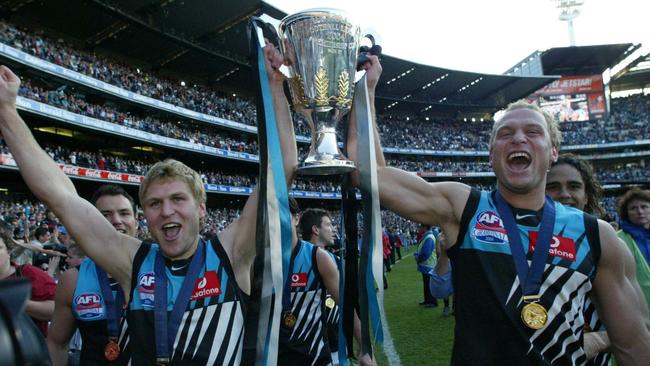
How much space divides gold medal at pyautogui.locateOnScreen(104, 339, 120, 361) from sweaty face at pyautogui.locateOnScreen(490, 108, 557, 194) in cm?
212

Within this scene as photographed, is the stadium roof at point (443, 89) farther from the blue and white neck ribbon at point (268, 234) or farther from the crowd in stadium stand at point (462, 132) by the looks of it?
the blue and white neck ribbon at point (268, 234)

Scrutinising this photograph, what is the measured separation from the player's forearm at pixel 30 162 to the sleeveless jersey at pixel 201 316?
1.43ft

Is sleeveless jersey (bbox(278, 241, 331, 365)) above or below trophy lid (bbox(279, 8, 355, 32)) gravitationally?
below

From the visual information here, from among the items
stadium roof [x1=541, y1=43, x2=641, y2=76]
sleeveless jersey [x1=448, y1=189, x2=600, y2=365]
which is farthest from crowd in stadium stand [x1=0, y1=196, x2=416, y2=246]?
stadium roof [x1=541, y1=43, x2=641, y2=76]

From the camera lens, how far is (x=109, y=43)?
94.1 ft

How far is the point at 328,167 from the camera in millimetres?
1844

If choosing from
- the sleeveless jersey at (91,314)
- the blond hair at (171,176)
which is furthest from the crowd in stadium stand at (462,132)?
the blond hair at (171,176)

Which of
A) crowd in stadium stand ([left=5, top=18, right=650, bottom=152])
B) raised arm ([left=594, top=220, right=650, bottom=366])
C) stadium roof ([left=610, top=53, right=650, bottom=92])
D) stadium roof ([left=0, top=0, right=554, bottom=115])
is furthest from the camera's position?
stadium roof ([left=610, top=53, right=650, bottom=92])

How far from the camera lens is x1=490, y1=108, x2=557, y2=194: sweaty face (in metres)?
2.04

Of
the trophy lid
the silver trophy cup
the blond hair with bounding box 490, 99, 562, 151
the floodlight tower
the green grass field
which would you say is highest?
the floodlight tower

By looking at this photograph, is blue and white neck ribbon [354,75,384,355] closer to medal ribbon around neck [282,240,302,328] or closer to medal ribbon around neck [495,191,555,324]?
medal ribbon around neck [495,191,555,324]

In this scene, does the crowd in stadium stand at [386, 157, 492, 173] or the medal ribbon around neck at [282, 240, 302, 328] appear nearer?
the medal ribbon around neck at [282, 240, 302, 328]

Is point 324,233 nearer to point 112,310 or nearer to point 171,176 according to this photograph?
point 112,310

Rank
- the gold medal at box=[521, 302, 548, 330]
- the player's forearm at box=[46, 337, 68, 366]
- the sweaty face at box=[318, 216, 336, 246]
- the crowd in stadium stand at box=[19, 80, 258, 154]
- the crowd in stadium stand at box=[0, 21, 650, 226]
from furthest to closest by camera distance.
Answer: the crowd in stadium stand at box=[0, 21, 650, 226], the crowd in stadium stand at box=[19, 80, 258, 154], the sweaty face at box=[318, 216, 336, 246], the player's forearm at box=[46, 337, 68, 366], the gold medal at box=[521, 302, 548, 330]
